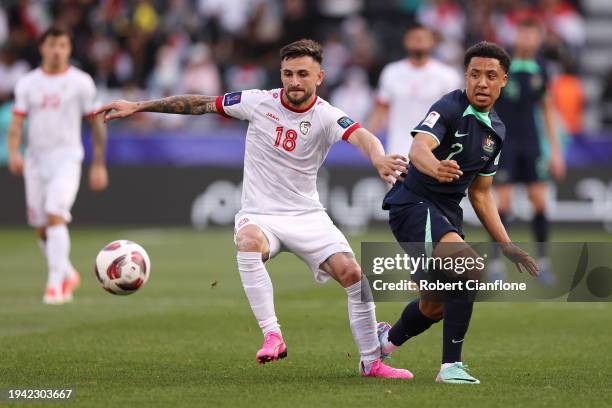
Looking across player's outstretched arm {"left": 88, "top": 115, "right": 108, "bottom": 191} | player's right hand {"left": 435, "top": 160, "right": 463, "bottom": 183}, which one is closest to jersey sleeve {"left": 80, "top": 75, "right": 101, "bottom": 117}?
player's outstretched arm {"left": 88, "top": 115, "right": 108, "bottom": 191}

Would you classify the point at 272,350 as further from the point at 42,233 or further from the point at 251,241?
the point at 42,233

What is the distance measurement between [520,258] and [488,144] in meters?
0.70

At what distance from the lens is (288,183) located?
7.98 metres

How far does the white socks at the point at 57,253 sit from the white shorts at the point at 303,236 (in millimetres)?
4532

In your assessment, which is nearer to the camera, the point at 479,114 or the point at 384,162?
the point at 384,162

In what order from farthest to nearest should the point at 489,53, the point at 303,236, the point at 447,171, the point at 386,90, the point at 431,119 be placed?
the point at 386,90 < the point at 303,236 < the point at 489,53 < the point at 431,119 < the point at 447,171

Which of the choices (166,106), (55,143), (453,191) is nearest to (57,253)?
(55,143)

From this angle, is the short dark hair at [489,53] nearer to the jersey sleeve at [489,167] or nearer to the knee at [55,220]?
the jersey sleeve at [489,167]

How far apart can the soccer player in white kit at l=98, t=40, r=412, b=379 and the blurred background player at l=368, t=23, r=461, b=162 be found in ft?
15.0

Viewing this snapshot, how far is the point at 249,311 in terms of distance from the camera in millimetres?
11469

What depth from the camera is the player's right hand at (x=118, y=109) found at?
305 inches

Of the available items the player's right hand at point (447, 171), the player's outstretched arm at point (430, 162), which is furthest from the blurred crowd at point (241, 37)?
the player's right hand at point (447, 171)

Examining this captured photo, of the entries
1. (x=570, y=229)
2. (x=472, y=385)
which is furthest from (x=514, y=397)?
(x=570, y=229)

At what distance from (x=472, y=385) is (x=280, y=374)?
1268 mm
